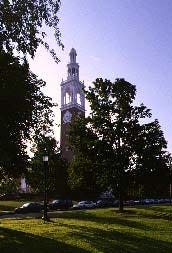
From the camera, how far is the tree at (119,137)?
137 ft

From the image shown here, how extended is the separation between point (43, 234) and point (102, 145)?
21892 mm

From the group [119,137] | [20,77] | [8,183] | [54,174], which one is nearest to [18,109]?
[20,77]

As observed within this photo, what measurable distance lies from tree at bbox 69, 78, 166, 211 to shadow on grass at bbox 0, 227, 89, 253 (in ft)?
72.7

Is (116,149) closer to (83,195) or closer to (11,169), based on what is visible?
(11,169)

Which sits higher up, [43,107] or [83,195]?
[43,107]

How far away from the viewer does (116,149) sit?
141 ft

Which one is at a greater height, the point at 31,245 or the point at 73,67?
the point at 73,67

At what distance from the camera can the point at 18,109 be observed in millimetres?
21812

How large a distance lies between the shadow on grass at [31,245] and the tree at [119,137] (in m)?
22.1

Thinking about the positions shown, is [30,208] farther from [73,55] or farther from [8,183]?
[73,55]

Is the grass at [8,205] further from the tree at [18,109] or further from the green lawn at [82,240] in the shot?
the green lawn at [82,240]

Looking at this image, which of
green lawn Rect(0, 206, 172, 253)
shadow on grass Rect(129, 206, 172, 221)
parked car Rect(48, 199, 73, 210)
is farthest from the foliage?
green lawn Rect(0, 206, 172, 253)

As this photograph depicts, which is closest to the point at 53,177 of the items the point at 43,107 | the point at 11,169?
the point at 11,169

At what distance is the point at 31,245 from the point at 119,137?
26.6 meters
